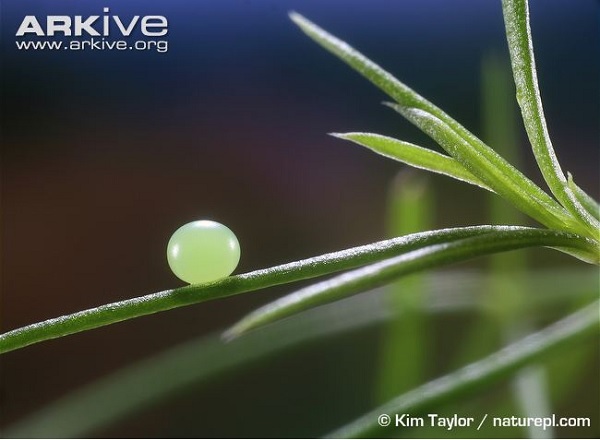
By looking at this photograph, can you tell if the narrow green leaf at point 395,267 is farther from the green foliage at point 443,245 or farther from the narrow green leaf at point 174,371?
the narrow green leaf at point 174,371

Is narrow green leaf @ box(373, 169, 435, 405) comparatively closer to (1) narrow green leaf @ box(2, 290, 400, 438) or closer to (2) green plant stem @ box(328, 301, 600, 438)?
(1) narrow green leaf @ box(2, 290, 400, 438)

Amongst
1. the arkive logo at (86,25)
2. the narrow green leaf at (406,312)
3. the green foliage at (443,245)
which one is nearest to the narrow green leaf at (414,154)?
the green foliage at (443,245)

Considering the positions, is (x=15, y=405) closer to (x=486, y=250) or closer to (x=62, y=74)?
(x=62, y=74)

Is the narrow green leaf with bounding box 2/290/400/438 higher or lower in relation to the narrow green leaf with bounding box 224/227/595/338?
lower

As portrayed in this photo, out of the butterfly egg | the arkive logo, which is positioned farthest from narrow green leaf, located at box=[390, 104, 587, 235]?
the arkive logo

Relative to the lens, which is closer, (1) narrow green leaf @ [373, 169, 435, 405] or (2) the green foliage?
(2) the green foliage

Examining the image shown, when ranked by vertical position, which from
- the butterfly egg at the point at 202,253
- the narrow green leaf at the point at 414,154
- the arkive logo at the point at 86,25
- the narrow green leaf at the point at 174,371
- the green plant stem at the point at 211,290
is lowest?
the narrow green leaf at the point at 174,371

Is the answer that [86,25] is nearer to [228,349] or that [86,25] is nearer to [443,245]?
[228,349]
